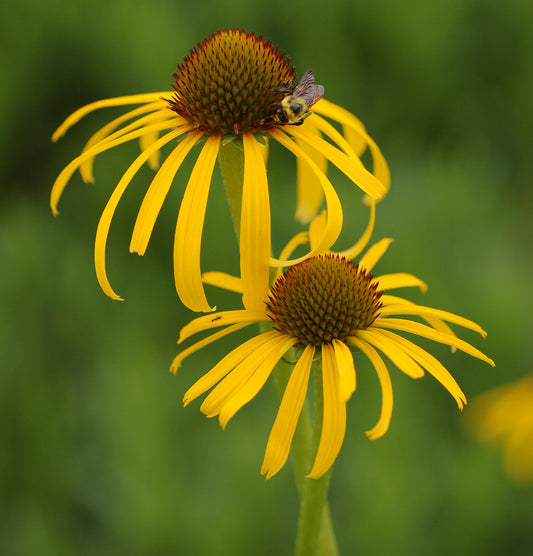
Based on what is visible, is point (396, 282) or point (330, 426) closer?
point (330, 426)

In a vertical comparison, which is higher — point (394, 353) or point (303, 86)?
point (303, 86)

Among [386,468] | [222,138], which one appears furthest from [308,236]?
[386,468]

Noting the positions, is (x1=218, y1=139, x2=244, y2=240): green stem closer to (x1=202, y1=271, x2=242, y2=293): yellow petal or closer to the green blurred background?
(x1=202, y1=271, x2=242, y2=293): yellow petal

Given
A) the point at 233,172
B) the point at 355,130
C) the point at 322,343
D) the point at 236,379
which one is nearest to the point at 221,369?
the point at 236,379

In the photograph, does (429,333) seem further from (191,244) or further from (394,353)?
(191,244)

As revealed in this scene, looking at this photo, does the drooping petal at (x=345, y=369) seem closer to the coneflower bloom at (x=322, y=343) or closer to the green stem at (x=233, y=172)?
the coneflower bloom at (x=322, y=343)

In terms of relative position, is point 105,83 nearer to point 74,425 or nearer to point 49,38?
point 49,38
